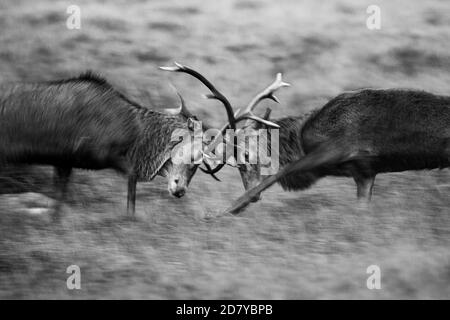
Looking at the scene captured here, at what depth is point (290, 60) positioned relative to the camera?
37.3 ft

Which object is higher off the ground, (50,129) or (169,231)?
(50,129)

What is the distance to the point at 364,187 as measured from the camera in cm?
980

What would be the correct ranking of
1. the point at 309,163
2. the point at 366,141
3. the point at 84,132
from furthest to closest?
the point at 309,163
the point at 366,141
the point at 84,132

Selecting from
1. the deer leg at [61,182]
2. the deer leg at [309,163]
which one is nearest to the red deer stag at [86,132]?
the deer leg at [61,182]

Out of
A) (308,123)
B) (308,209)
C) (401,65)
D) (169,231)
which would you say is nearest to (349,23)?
(401,65)

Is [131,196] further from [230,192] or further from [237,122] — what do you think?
[237,122]

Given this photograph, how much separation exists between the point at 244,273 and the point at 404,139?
2144mm

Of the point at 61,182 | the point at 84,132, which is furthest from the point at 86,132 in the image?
the point at 61,182

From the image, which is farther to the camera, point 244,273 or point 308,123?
point 308,123

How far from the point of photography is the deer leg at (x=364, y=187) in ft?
32.1

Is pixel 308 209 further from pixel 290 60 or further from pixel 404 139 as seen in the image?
pixel 290 60

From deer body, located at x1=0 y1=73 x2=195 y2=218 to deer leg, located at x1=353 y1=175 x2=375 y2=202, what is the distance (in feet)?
5.59

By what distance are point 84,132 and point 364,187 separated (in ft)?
9.32

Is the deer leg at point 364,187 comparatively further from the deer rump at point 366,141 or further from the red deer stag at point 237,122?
the red deer stag at point 237,122
